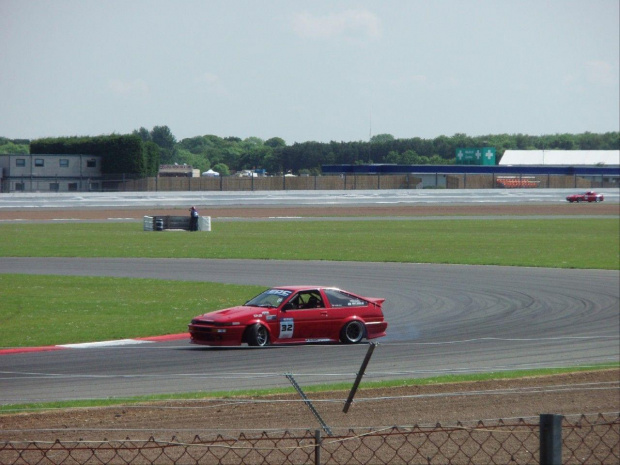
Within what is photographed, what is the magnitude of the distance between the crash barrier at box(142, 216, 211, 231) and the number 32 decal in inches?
1544

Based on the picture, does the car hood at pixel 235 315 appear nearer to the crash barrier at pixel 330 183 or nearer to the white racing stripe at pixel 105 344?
the white racing stripe at pixel 105 344

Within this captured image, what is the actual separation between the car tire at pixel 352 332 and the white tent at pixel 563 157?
426 feet

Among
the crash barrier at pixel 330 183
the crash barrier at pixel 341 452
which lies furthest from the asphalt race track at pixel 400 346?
the crash barrier at pixel 330 183

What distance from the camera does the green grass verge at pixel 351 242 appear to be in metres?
41.6

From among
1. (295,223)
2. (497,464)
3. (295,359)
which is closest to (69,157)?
(295,223)

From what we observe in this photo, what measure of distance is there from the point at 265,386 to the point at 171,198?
6692 cm

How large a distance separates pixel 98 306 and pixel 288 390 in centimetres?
1198

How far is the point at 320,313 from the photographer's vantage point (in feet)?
65.9

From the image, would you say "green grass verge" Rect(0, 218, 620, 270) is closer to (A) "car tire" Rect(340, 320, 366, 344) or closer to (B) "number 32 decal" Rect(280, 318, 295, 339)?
(A) "car tire" Rect(340, 320, 366, 344)

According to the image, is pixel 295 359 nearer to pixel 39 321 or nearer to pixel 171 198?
pixel 39 321

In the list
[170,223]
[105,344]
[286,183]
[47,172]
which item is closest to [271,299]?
[105,344]

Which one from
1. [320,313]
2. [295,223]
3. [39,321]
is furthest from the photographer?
[295,223]

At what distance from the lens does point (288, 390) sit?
49.0ft

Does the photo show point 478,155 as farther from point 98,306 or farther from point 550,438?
point 550,438
